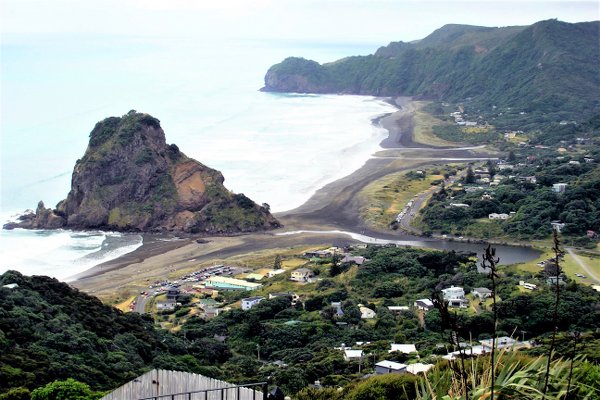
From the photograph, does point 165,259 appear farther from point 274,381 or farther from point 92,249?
point 274,381

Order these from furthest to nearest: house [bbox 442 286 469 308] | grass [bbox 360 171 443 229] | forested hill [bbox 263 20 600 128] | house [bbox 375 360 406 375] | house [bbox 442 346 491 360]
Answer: forested hill [bbox 263 20 600 128] → grass [bbox 360 171 443 229] → house [bbox 442 286 469 308] → house [bbox 375 360 406 375] → house [bbox 442 346 491 360]

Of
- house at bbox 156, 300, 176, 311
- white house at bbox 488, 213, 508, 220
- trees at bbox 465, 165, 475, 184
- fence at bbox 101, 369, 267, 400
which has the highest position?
fence at bbox 101, 369, 267, 400

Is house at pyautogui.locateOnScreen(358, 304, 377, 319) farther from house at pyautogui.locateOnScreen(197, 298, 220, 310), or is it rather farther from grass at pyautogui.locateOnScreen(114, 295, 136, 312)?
grass at pyautogui.locateOnScreen(114, 295, 136, 312)

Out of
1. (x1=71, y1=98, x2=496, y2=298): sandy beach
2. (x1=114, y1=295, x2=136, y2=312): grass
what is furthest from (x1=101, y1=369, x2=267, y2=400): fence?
(x1=71, y1=98, x2=496, y2=298): sandy beach

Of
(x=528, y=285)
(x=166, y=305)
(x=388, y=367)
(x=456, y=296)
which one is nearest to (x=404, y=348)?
(x=388, y=367)

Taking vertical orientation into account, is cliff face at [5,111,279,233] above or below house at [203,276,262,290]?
above

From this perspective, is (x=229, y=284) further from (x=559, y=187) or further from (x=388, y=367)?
(x=559, y=187)

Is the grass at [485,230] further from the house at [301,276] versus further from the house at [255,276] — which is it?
the house at [255,276]
